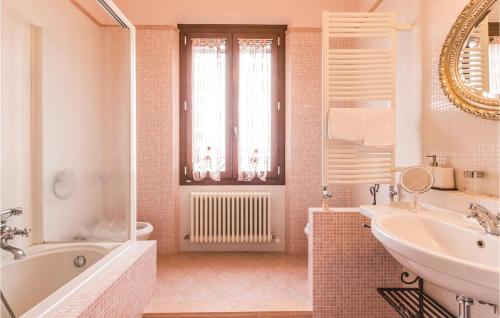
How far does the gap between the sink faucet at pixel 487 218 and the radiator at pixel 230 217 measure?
74.0 inches

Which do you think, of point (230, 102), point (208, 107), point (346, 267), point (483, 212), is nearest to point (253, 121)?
point (230, 102)

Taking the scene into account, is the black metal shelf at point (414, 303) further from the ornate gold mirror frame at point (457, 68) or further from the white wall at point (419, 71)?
the ornate gold mirror frame at point (457, 68)

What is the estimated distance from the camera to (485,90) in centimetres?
127

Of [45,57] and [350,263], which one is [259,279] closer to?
[350,263]

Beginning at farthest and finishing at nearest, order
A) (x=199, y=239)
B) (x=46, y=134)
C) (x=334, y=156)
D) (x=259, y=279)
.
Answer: (x=199, y=239)
(x=259, y=279)
(x=334, y=156)
(x=46, y=134)

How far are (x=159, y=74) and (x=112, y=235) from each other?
1652 millimetres

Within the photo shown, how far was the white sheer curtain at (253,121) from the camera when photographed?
288 cm

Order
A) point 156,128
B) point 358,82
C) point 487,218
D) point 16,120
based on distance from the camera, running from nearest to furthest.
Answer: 1. point 487,218
2. point 16,120
3. point 358,82
4. point 156,128

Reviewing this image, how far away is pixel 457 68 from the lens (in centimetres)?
144

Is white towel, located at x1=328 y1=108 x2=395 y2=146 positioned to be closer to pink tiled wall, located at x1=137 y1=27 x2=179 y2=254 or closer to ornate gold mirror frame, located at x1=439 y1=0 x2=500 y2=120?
ornate gold mirror frame, located at x1=439 y1=0 x2=500 y2=120

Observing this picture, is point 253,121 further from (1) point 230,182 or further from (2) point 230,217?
(2) point 230,217

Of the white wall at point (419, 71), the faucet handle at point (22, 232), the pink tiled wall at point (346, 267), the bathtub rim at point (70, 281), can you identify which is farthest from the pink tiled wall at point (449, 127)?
the faucet handle at point (22, 232)

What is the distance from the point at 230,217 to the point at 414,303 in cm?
166

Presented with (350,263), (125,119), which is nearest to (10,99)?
(125,119)
